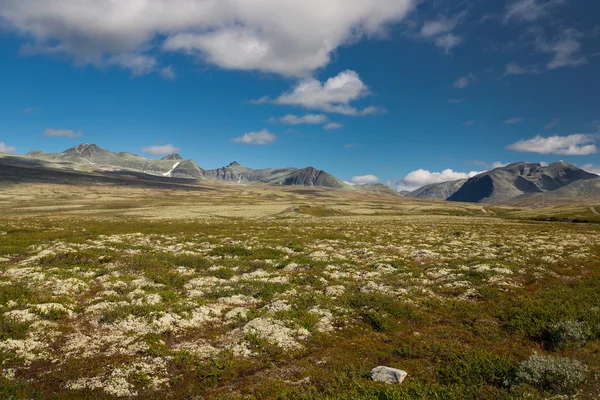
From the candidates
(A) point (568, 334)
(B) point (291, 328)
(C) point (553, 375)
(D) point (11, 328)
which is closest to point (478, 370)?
(C) point (553, 375)

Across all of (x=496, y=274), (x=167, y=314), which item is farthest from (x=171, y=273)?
(x=496, y=274)

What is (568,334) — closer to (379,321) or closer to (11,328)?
(379,321)

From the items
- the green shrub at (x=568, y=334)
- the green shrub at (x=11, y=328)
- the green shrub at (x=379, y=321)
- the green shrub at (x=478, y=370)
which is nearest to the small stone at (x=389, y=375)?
the green shrub at (x=478, y=370)

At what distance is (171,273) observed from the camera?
24984 millimetres

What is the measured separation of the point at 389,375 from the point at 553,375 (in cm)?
538

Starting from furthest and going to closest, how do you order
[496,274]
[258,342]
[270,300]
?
[496,274] → [270,300] → [258,342]

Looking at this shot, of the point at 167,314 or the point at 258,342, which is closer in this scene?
the point at 258,342

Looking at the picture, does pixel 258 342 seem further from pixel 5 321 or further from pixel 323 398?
pixel 5 321

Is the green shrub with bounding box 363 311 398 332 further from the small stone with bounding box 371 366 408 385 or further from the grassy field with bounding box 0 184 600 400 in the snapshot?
the small stone with bounding box 371 366 408 385

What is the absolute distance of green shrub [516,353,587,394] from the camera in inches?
401

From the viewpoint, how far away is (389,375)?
11219 millimetres

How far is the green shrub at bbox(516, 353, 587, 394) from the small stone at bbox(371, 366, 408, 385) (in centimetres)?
394

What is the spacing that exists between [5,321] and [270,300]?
42.7 ft

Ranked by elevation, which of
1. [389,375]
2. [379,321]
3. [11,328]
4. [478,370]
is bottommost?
[11,328]
